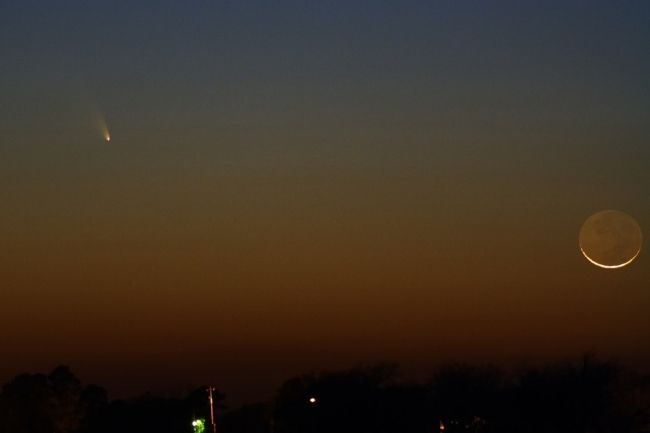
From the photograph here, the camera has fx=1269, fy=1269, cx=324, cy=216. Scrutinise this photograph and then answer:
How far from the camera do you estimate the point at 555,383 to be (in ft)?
321

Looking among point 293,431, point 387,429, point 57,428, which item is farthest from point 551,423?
point 57,428

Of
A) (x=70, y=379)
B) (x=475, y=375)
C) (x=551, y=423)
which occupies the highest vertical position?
(x=70, y=379)

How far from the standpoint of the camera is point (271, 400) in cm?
11450

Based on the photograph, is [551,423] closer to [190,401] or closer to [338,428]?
[338,428]

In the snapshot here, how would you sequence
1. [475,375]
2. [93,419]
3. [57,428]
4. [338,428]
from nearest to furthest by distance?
1. [338,428]
2. [475,375]
3. [57,428]
4. [93,419]

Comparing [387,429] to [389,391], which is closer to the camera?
[387,429]

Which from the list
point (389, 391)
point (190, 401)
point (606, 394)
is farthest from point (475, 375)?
point (190, 401)

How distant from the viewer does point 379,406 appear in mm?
108250

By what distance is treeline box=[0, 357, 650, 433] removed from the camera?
94.1 meters

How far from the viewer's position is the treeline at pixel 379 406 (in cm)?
9412

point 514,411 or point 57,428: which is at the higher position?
point 57,428

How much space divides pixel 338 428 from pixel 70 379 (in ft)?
110

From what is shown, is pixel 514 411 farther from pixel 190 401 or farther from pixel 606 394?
pixel 190 401

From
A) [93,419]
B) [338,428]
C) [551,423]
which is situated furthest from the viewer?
[93,419]
